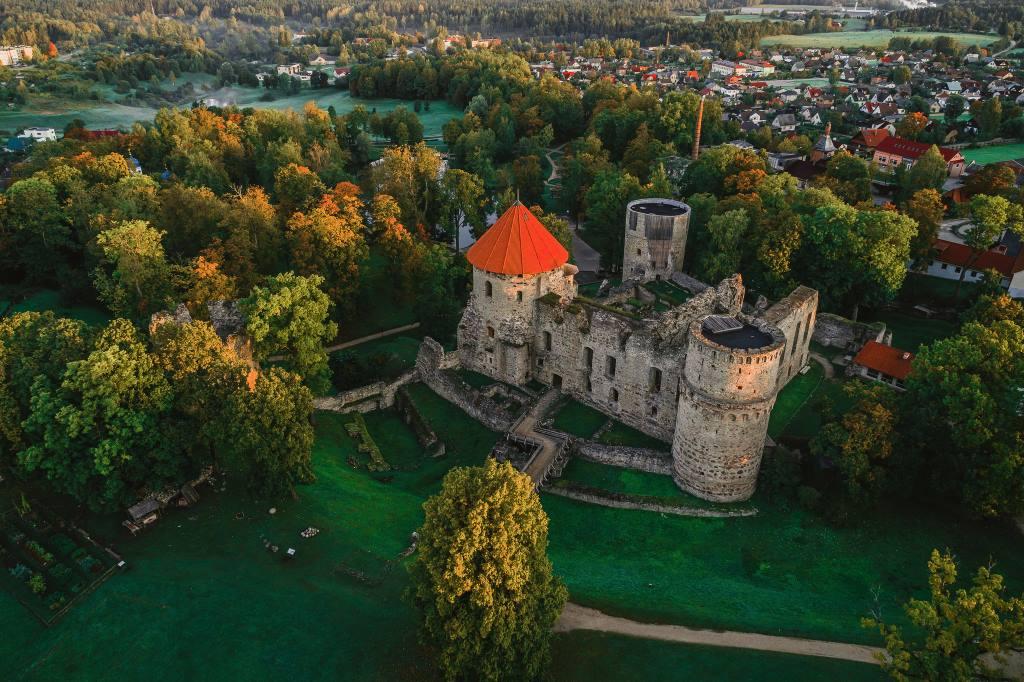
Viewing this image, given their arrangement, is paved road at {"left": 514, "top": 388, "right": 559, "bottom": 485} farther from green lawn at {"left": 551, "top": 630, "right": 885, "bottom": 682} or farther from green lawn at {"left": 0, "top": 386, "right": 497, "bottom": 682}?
green lawn at {"left": 551, "top": 630, "right": 885, "bottom": 682}

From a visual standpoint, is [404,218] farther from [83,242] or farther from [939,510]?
[939,510]

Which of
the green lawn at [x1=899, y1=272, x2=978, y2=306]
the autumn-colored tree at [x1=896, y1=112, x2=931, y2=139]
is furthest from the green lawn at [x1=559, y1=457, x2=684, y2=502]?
the autumn-colored tree at [x1=896, y1=112, x2=931, y2=139]

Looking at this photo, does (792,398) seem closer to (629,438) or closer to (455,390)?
(629,438)

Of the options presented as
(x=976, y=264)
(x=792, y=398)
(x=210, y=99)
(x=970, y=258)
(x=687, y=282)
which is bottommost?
(x=792, y=398)

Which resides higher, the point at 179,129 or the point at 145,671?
the point at 179,129

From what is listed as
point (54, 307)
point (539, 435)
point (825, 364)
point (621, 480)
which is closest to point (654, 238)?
point (825, 364)

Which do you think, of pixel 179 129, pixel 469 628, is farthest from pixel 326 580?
pixel 179 129

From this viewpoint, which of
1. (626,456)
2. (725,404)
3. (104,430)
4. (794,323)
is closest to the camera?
(104,430)
